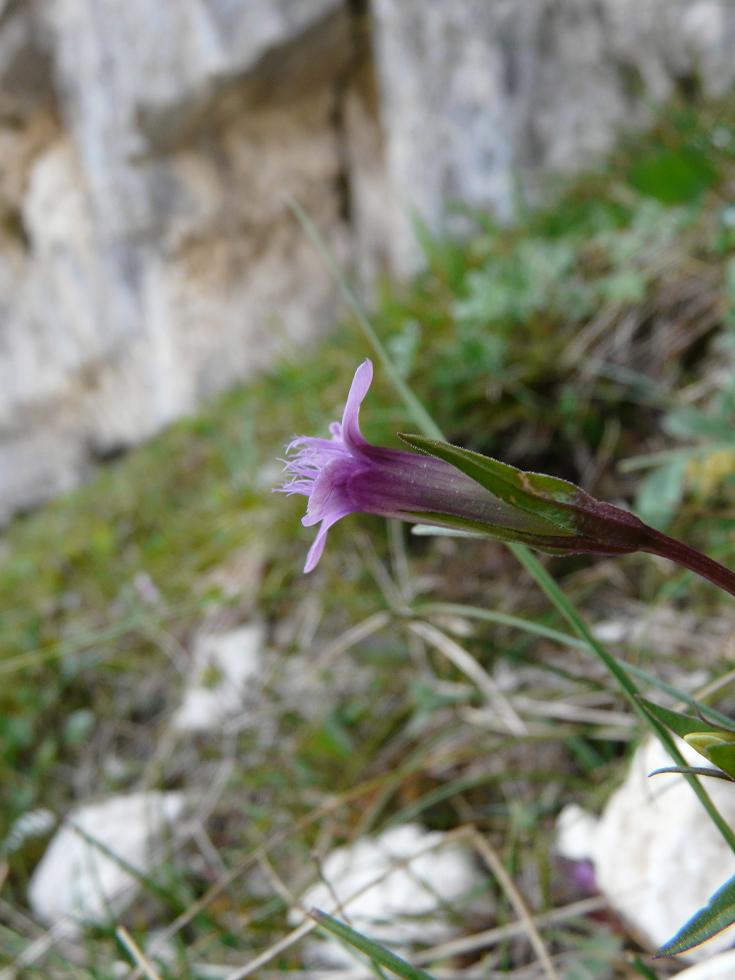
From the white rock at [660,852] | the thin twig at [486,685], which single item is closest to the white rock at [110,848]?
the thin twig at [486,685]

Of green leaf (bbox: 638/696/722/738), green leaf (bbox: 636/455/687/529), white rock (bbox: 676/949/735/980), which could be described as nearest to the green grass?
green leaf (bbox: 636/455/687/529)

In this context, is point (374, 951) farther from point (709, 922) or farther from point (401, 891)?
point (401, 891)

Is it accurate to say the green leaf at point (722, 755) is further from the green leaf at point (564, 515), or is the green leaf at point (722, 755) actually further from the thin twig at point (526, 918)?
the thin twig at point (526, 918)

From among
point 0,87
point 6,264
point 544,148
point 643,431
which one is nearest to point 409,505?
point 643,431

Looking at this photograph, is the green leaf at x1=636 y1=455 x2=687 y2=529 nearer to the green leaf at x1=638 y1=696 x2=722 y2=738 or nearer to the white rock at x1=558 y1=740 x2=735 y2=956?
the white rock at x1=558 y1=740 x2=735 y2=956

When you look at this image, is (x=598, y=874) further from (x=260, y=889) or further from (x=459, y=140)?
(x=459, y=140)
